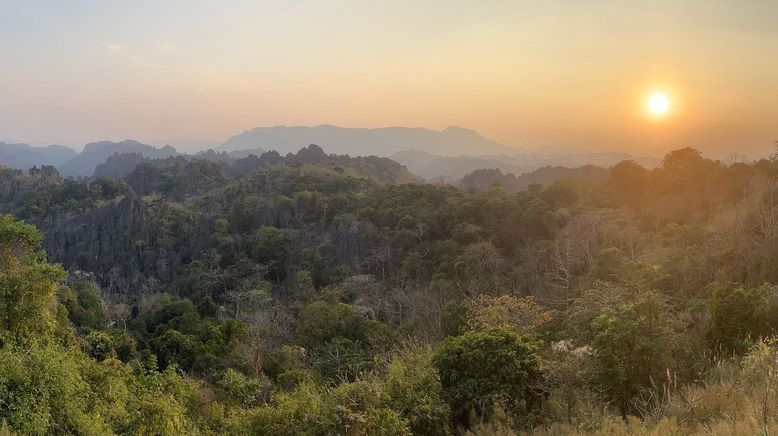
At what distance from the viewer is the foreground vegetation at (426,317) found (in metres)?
7.62

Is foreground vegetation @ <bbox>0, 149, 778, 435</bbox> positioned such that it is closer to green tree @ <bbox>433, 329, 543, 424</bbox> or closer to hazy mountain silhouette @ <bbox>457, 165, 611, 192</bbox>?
green tree @ <bbox>433, 329, 543, 424</bbox>

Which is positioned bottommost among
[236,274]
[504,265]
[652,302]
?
[236,274]

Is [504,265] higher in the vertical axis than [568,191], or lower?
lower

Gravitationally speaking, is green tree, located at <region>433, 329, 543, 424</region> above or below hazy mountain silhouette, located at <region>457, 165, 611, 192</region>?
below

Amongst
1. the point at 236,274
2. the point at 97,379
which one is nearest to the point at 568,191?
the point at 236,274

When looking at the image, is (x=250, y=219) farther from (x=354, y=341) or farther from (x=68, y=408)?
(x=68, y=408)

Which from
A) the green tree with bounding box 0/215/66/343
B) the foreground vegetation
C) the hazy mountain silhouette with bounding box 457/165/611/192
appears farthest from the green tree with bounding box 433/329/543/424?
the hazy mountain silhouette with bounding box 457/165/611/192

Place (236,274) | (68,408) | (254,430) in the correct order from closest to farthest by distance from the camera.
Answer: (68,408), (254,430), (236,274)

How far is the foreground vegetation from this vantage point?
25.0ft

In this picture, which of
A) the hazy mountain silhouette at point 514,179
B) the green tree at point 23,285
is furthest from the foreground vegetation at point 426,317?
the hazy mountain silhouette at point 514,179

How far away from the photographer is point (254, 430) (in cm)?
815

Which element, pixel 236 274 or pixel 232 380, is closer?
pixel 232 380

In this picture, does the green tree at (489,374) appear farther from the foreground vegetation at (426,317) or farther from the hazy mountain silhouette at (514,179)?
the hazy mountain silhouette at (514,179)

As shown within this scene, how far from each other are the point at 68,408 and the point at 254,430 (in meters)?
2.95
